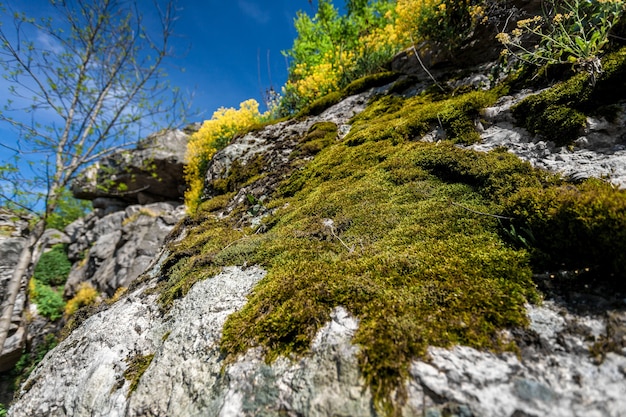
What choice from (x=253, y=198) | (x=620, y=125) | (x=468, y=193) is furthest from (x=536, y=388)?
(x=253, y=198)

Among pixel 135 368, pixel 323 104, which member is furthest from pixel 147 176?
pixel 135 368

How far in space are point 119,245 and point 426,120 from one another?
50.8 ft

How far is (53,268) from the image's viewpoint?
16344 millimetres

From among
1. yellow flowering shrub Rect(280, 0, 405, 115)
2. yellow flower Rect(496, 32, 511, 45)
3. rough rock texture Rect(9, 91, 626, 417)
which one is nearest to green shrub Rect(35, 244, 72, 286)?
yellow flowering shrub Rect(280, 0, 405, 115)

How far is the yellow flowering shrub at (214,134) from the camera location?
9250 millimetres

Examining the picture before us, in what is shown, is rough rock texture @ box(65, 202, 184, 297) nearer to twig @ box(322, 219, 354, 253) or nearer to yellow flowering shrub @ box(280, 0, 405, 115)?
yellow flowering shrub @ box(280, 0, 405, 115)

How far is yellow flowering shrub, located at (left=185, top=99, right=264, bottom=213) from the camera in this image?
9250mm

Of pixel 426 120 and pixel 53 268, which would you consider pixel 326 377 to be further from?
pixel 53 268

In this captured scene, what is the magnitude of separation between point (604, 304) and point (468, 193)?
4.53 ft

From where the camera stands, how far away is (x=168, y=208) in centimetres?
1577

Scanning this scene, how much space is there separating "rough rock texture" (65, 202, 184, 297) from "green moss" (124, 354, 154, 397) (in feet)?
32.7

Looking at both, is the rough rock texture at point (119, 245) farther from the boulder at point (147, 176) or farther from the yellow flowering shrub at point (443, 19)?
the yellow flowering shrub at point (443, 19)

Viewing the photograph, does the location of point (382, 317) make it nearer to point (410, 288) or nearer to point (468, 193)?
point (410, 288)

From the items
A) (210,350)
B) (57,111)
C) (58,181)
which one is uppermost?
(57,111)
